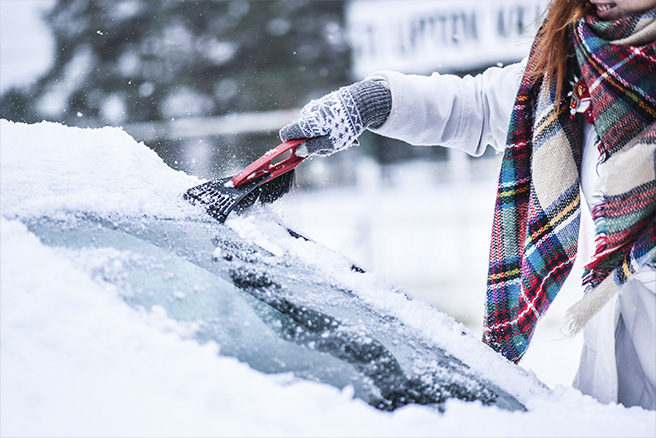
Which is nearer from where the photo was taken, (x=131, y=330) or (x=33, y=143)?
(x=131, y=330)

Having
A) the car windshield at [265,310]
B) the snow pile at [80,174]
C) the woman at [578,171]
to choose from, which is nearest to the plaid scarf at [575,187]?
the woman at [578,171]

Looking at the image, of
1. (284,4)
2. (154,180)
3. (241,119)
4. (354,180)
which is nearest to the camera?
(154,180)

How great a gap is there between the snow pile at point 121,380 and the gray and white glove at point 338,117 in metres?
0.45

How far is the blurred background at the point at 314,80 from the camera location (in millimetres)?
2861

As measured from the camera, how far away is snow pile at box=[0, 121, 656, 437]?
2.33 ft

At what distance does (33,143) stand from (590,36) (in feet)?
3.50

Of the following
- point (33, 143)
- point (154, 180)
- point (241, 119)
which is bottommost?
point (241, 119)

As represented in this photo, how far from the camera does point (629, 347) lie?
114 centimetres

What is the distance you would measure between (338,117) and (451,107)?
0.39m

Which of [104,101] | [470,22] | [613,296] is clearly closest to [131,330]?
[613,296]

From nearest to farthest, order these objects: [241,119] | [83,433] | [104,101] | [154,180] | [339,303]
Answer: [83,433] < [339,303] < [154,180] < [104,101] < [241,119]

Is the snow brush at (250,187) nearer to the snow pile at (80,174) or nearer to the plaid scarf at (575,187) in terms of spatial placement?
the snow pile at (80,174)

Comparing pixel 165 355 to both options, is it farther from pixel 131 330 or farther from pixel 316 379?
pixel 316 379

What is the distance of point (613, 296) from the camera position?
108 centimetres
